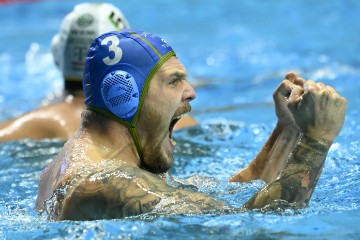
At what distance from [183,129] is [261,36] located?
424 cm

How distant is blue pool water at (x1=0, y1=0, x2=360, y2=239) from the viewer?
279cm

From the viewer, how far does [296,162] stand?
9.26 ft

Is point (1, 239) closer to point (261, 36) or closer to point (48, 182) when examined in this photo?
point (48, 182)

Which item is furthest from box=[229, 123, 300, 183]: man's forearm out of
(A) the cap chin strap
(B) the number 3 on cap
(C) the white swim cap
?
(C) the white swim cap

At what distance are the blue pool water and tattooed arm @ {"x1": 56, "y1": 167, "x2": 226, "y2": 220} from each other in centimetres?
4

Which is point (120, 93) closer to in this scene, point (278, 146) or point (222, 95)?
point (278, 146)

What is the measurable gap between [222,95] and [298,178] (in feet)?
13.8

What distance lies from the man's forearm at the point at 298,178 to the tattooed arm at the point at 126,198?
183mm

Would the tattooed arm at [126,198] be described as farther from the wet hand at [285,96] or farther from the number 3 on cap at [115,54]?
the wet hand at [285,96]

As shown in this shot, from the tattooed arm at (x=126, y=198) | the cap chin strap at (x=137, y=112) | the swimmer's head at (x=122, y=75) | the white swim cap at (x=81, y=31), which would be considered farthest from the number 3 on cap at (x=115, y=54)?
the white swim cap at (x=81, y=31)

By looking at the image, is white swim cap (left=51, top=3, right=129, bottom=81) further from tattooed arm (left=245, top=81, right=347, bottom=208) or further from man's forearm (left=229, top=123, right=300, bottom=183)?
tattooed arm (left=245, top=81, right=347, bottom=208)

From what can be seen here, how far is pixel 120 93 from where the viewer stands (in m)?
2.98

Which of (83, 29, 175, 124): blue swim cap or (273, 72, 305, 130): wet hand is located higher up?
(273, 72, 305, 130): wet hand

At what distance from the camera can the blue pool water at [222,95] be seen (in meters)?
2.79
